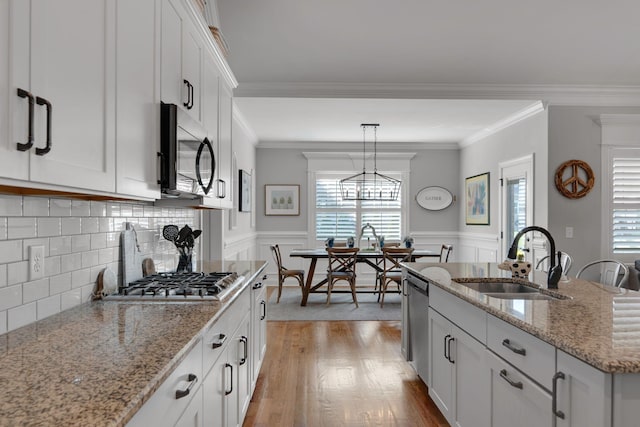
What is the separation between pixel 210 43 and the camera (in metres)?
2.45

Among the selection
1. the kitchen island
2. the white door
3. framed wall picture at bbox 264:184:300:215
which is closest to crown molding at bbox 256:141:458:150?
framed wall picture at bbox 264:184:300:215

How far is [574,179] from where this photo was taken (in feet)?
14.8

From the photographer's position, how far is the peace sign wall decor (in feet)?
14.8

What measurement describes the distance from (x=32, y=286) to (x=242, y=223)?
4621mm

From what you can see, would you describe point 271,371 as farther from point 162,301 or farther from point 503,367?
point 503,367

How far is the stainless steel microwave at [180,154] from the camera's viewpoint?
1.75 meters

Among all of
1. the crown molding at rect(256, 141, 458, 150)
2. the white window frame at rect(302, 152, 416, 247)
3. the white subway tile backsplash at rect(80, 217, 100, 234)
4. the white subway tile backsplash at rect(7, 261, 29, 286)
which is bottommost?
the white subway tile backsplash at rect(7, 261, 29, 286)

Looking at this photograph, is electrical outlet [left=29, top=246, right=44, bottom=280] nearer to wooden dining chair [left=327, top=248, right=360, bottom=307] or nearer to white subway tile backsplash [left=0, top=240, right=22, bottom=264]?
white subway tile backsplash [left=0, top=240, right=22, bottom=264]

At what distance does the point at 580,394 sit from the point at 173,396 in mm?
1139

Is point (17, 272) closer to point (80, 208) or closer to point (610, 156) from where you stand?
point (80, 208)

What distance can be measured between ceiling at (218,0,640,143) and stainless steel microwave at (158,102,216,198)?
1783mm

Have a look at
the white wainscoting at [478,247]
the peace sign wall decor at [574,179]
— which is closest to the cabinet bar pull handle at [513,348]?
the peace sign wall decor at [574,179]

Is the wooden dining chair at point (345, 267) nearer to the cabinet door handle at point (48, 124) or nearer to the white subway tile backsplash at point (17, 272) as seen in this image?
the white subway tile backsplash at point (17, 272)

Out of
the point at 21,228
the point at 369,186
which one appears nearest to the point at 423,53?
the point at 21,228
